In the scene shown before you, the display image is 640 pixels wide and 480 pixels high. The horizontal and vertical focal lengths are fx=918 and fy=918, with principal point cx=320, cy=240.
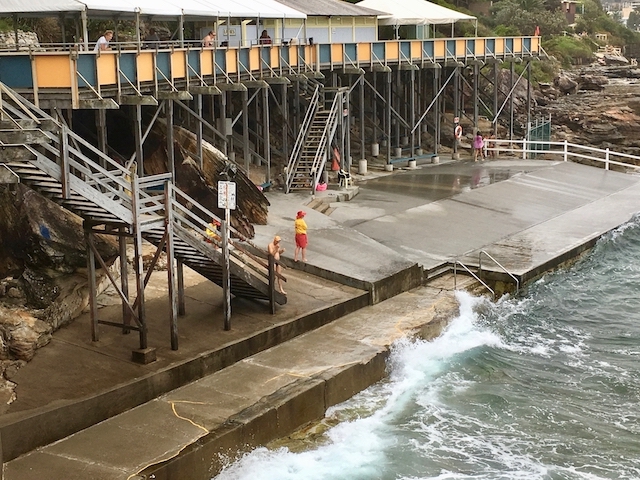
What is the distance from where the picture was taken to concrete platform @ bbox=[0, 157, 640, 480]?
13312 millimetres

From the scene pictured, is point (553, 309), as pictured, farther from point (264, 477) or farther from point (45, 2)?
point (45, 2)

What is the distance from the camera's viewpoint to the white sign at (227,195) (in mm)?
19156

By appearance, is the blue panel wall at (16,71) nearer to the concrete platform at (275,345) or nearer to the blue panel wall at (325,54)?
the concrete platform at (275,345)

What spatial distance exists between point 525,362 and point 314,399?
221 inches

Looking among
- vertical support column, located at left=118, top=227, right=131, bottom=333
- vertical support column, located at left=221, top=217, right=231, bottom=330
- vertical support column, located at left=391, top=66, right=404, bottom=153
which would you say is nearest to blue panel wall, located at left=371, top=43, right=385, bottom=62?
vertical support column, located at left=391, top=66, right=404, bottom=153

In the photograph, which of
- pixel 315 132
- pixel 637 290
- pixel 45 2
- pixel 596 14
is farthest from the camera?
pixel 596 14

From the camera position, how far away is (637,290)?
2453 centimetres

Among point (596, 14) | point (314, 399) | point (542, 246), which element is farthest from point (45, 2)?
point (596, 14)

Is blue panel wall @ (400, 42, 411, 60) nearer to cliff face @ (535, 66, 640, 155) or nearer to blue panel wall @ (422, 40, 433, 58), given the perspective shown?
blue panel wall @ (422, 40, 433, 58)

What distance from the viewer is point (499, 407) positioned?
661 inches

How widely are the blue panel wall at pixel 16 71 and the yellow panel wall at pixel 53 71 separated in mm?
184

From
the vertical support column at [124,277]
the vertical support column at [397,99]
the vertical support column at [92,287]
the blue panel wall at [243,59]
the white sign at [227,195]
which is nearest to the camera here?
the vertical support column at [92,287]

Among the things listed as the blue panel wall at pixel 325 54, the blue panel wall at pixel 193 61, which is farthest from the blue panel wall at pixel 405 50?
the blue panel wall at pixel 193 61

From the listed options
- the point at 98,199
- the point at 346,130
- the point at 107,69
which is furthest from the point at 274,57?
the point at 98,199
